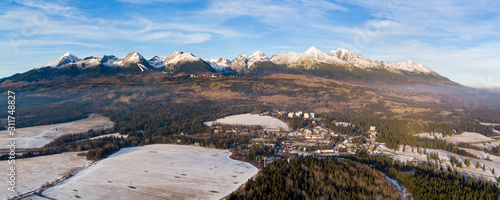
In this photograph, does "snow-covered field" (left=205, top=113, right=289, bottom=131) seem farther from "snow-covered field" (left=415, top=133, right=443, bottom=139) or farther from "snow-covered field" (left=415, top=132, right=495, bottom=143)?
"snow-covered field" (left=415, top=132, right=495, bottom=143)

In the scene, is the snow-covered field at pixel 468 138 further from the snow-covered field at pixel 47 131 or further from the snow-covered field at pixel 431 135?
the snow-covered field at pixel 47 131

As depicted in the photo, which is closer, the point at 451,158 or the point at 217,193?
the point at 217,193

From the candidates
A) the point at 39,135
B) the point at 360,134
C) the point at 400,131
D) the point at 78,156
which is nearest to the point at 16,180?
the point at 78,156

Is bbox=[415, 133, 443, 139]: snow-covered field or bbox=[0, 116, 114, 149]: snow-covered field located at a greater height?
bbox=[415, 133, 443, 139]: snow-covered field

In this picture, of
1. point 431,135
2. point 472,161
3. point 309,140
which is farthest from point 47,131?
point 431,135

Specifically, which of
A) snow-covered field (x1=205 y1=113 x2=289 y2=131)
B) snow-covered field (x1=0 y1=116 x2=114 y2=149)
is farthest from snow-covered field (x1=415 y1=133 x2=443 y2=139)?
snow-covered field (x1=0 y1=116 x2=114 y2=149)

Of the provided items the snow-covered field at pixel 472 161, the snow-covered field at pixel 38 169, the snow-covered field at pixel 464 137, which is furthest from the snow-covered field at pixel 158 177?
the snow-covered field at pixel 464 137

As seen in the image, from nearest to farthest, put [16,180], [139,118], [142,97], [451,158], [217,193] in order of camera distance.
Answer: [217,193]
[16,180]
[451,158]
[139,118]
[142,97]

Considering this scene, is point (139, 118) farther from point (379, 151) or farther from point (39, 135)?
point (379, 151)
